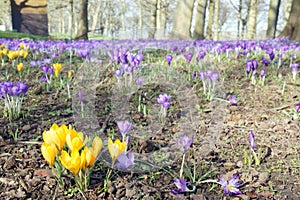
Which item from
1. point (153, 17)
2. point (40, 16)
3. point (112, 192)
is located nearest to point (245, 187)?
point (112, 192)

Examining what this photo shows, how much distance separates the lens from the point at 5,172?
53.6 inches

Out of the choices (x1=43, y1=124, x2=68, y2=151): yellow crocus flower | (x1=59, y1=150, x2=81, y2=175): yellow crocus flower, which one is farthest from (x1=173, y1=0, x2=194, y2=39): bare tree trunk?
(x1=59, y1=150, x2=81, y2=175): yellow crocus flower

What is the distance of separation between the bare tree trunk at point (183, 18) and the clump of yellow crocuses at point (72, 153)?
9.54 metres

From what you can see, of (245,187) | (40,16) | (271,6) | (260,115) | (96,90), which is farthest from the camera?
Result: (40,16)

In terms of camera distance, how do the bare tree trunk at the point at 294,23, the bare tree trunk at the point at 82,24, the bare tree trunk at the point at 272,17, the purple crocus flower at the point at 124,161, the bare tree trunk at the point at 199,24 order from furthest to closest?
the bare tree trunk at the point at 199,24 → the bare tree trunk at the point at 272,17 → the bare tree trunk at the point at 82,24 → the bare tree trunk at the point at 294,23 → the purple crocus flower at the point at 124,161

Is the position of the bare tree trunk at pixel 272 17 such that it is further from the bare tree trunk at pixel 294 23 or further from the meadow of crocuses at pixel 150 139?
the meadow of crocuses at pixel 150 139

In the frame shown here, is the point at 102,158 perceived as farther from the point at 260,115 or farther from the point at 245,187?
the point at 260,115

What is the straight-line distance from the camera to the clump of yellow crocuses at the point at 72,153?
1063mm

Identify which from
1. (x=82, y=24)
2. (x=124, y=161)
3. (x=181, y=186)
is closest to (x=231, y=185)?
Result: (x=181, y=186)

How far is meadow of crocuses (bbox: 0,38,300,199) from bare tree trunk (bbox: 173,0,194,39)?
24.9 ft

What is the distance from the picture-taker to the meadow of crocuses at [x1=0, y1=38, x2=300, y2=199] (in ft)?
4.07

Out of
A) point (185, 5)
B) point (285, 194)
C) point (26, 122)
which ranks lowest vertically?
point (285, 194)

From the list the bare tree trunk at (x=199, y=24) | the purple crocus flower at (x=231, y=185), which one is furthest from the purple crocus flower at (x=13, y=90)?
the bare tree trunk at (x=199, y=24)

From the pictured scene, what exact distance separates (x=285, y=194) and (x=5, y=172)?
1290 mm
